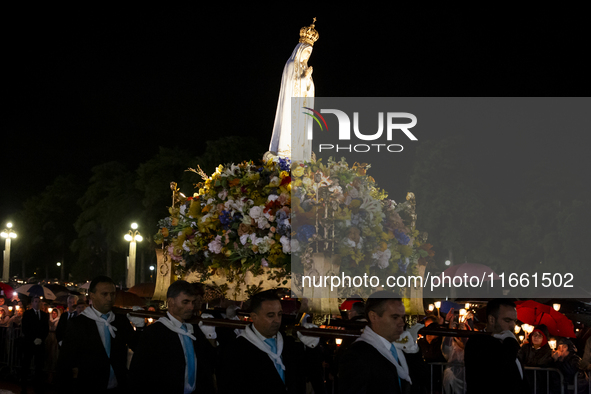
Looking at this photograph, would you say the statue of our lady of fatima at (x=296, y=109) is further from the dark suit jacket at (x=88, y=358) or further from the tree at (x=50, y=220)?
the tree at (x=50, y=220)

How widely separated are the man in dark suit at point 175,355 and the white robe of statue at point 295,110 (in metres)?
2.35

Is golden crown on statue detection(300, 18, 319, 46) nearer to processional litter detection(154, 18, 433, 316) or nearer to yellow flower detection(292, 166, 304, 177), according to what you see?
processional litter detection(154, 18, 433, 316)

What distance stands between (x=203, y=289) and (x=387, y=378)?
253 centimetres

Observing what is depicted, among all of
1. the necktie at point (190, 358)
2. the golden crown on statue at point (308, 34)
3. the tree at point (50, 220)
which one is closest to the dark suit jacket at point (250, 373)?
the necktie at point (190, 358)

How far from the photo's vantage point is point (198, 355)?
4863 mm

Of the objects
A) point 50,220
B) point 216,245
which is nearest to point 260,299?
point 216,245

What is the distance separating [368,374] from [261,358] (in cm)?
77

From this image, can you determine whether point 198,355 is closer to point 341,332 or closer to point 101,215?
point 341,332

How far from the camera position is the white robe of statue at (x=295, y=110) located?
669cm

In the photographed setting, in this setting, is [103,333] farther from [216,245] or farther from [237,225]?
[237,225]

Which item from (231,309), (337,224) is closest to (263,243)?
(337,224)

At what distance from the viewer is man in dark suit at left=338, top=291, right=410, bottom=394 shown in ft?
11.9

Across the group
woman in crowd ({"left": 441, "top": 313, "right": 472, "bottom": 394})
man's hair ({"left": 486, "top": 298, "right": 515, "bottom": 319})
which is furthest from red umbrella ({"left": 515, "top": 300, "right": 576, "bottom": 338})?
man's hair ({"left": 486, "top": 298, "right": 515, "bottom": 319})

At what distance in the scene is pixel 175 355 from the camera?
4609 mm
